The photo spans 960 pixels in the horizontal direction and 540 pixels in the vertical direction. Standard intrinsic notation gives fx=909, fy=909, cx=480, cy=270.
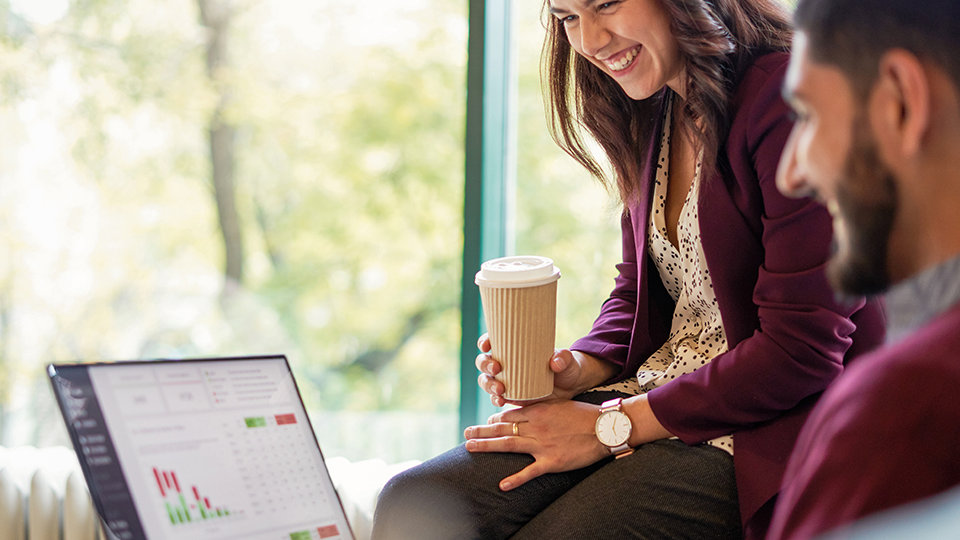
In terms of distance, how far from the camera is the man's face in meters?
0.72

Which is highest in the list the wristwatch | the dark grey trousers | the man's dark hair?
the man's dark hair

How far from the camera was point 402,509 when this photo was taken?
131cm

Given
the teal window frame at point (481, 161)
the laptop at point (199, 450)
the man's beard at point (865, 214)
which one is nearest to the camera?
the man's beard at point (865, 214)

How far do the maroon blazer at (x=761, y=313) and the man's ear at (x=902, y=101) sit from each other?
0.49 meters

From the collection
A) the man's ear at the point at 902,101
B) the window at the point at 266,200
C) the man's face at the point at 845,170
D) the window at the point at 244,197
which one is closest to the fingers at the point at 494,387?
the man's face at the point at 845,170

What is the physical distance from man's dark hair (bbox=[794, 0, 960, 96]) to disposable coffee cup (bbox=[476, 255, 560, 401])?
570mm

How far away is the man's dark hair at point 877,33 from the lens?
0.70m

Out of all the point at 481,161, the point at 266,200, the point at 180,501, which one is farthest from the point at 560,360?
the point at 266,200

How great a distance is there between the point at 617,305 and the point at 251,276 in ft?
10.8

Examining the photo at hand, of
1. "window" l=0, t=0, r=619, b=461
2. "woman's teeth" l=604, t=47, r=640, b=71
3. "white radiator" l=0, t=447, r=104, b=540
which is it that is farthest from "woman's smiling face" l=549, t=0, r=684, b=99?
"window" l=0, t=0, r=619, b=461

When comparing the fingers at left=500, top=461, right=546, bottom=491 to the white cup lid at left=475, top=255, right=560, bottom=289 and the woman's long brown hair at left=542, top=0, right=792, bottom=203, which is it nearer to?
the white cup lid at left=475, top=255, right=560, bottom=289

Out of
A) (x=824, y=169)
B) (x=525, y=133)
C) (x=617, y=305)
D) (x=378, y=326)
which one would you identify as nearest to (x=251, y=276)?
(x=378, y=326)

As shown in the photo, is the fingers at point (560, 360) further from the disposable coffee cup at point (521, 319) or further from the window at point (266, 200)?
the window at point (266, 200)

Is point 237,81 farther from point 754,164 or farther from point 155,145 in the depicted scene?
point 754,164
